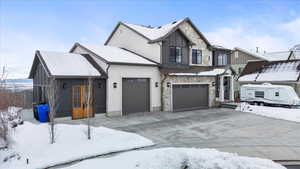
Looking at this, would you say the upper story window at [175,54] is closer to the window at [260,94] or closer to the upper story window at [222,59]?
the upper story window at [222,59]

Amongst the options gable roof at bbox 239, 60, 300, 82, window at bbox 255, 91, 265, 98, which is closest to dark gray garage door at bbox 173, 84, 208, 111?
window at bbox 255, 91, 265, 98

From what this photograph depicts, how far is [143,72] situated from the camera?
14.3m

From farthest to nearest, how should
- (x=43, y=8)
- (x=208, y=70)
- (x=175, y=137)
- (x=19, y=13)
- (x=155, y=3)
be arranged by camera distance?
(x=208, y=70) < (x=155, y=3) < (x=43, y=8) < (x=19, y=13) < (x=175, y=137)

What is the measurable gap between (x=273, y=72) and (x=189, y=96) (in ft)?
40.7

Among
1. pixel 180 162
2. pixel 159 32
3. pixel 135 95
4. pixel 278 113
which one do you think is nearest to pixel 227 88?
pixel 278 113

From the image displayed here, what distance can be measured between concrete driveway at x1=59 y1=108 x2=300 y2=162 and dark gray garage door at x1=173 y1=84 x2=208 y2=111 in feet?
10.3

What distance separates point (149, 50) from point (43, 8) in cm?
799

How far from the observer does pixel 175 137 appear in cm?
864

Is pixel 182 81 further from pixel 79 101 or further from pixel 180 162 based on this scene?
pixel 180 162

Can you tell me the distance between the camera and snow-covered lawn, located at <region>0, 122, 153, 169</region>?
19.2 ft

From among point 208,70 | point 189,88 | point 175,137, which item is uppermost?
point 208,70

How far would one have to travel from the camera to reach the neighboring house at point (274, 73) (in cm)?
1991

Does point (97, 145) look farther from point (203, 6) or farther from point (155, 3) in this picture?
point (203, 6)

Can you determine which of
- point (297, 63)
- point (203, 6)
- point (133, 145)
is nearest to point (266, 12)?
point (203, 6)
